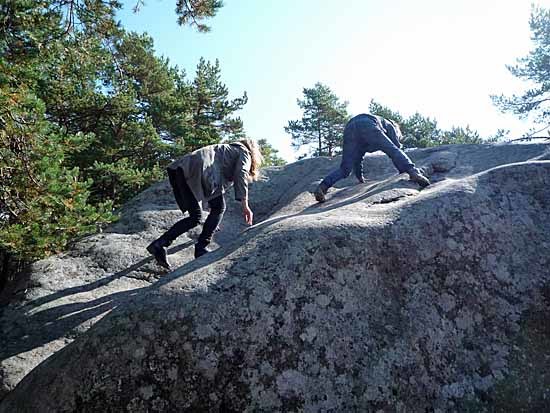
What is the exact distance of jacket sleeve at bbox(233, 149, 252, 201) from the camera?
19.1 ft

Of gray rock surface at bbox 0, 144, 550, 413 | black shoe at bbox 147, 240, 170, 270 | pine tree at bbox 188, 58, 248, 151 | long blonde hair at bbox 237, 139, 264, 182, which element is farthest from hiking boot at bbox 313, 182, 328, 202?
pine tree at bbox 188, 58, 248, 151

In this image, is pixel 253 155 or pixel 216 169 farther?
pixel 253 155

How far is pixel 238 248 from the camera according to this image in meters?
3.99

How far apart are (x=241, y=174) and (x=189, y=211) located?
94 centimetres

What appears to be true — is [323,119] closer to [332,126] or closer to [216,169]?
[332,126]

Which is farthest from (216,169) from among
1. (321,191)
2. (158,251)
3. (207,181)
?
(321,191)

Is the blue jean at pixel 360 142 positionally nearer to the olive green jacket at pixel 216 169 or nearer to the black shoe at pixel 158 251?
the olive green jacket at pixel 216 169

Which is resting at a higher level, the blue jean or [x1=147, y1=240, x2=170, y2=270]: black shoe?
the blue jean

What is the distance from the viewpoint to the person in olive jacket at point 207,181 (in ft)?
19.2

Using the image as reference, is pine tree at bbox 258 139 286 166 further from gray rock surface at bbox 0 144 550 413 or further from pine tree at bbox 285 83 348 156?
gray rock surface at bbox 0 144 550 413

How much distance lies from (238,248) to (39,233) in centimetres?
412

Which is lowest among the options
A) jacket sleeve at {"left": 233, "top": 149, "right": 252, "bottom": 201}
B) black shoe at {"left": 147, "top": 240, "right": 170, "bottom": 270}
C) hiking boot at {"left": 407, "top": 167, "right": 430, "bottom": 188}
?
black shoe at {"left": 147, "top": 240, "right": 170, "bottom": 270}

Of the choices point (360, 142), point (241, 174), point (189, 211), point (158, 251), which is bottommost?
point (158, 251)

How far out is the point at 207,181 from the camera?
19.1ft
